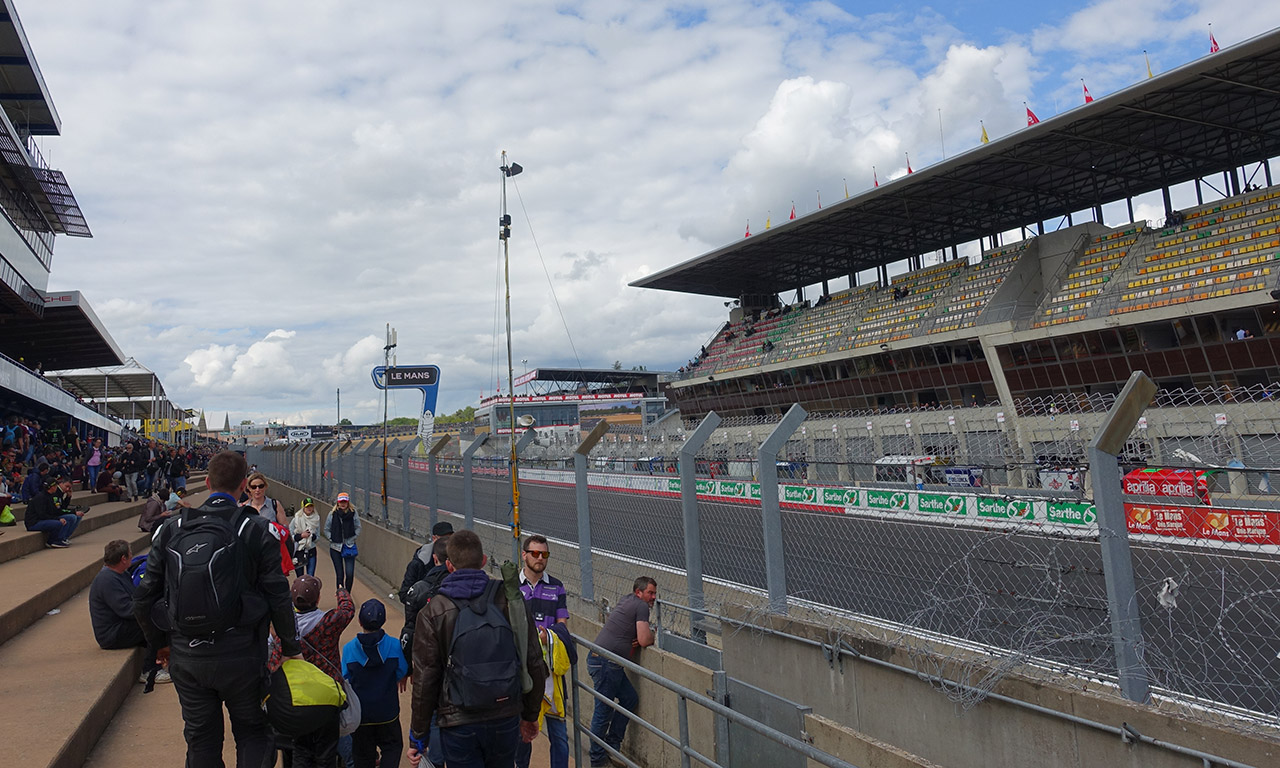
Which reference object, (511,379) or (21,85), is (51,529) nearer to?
(511,379)

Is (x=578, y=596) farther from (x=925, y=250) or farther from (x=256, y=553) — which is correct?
(x=925, y=250)

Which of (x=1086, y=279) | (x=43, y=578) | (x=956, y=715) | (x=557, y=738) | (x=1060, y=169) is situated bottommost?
(x=557, y=738)

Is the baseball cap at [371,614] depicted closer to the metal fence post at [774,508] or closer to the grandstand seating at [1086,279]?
the metal fence post at [774,508]

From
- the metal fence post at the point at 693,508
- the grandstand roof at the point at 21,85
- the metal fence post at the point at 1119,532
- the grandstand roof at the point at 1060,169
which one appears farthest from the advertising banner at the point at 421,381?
the grandstand roof at the point at 1060,169

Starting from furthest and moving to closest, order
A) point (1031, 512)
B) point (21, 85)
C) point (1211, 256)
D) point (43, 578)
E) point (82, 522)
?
point (21, 85) → point (1211, 256) → point (82, 522) → point (43, 578) → point (1031, 512)

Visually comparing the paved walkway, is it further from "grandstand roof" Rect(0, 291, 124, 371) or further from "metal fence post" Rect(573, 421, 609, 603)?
"grandstand roof" Rect(0, 291, 124, 371)

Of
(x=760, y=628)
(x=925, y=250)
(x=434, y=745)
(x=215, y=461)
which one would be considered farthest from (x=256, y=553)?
(x=925, y=250)

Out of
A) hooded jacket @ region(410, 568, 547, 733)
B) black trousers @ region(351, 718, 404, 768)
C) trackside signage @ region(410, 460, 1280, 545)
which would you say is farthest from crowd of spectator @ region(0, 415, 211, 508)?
trackside signage @ region(410, 460, 1280, 545)

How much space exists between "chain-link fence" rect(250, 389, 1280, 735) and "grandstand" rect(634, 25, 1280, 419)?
59.3 feet

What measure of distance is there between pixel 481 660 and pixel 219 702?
4.58 ft

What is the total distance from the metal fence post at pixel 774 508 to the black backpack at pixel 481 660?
2.21 meters

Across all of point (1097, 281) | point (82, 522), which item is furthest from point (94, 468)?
point (1097, 281)

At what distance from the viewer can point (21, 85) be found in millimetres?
31359

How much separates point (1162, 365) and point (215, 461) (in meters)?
29.8
